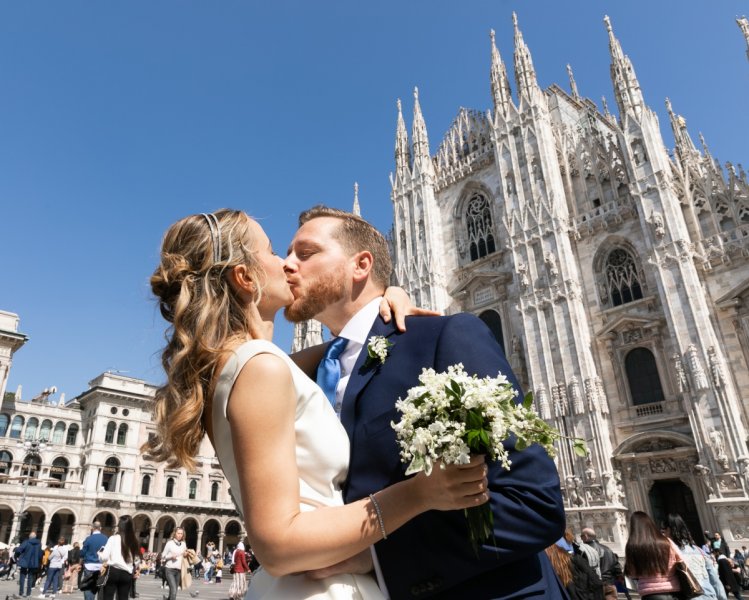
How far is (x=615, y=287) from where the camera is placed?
2030 cm

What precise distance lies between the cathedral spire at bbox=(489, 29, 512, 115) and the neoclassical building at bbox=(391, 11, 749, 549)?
0.26ft

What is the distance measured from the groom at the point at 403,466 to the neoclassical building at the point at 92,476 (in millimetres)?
36734

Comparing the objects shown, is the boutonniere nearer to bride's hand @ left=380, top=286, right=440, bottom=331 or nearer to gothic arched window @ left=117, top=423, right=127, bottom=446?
bride's hand @ left=380, top=286, right=440, bottom=331

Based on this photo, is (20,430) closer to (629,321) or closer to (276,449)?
(629,321)

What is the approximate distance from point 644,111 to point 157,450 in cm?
2326

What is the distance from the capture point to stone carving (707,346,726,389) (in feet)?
52.6

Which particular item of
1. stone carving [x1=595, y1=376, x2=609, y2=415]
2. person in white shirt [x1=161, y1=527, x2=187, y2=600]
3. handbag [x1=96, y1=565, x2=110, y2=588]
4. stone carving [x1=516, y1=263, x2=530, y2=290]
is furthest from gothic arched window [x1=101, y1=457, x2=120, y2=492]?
handbag [x1=96, y1=565, x2=110, y2=588]

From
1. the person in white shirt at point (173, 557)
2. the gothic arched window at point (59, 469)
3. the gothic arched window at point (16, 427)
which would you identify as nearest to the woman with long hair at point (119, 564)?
the person in white shirt at point (173, 557)

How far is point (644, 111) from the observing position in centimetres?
2050

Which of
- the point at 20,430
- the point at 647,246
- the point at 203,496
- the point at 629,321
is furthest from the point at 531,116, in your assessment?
the point at 20,430

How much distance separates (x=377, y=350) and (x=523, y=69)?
26.9m

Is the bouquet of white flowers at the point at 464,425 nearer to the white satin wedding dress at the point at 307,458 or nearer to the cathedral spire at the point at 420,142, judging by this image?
the white satin wedding dress at the point at 307,458

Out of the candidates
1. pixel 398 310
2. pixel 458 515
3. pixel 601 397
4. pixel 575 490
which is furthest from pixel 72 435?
pixel 458 515

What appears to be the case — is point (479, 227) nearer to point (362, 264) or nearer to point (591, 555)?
point (591, 555)
